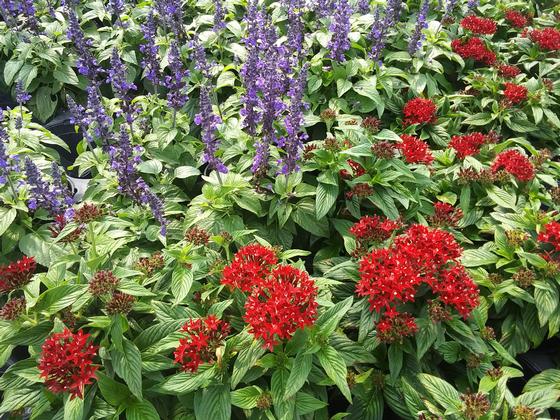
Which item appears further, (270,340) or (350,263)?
(350,263)

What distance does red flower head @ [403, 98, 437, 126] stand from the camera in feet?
13.2

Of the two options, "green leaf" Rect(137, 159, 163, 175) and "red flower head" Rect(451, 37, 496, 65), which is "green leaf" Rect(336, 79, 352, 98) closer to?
"red flower head" Rect(451, 37, 496, 65)

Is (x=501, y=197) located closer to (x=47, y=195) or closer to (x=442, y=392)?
(x=442, y=392)

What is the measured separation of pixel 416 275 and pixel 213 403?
1.19 meters

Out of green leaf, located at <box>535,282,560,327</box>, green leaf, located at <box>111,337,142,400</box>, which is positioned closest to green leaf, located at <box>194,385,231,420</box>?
green leaf, located at <box>111,337,142,400</box>

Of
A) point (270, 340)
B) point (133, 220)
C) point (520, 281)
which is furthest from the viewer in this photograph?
point (133, 220)

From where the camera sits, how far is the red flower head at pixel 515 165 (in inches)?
129

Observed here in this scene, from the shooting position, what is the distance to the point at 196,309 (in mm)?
2496

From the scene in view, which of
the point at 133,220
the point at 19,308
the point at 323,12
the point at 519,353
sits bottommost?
the point at 519,353

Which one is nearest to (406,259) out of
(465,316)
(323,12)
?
(465,316)

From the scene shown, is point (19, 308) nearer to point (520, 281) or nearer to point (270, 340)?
point (270, 340)

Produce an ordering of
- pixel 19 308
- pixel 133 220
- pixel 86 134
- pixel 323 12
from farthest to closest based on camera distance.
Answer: pixel 323 12 → pixel 86 134 → pixel 133 220 → pixel 19 308

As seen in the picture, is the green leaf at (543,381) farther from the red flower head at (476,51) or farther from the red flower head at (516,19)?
the red flower head at (516,19)

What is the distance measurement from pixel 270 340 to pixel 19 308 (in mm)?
1274
